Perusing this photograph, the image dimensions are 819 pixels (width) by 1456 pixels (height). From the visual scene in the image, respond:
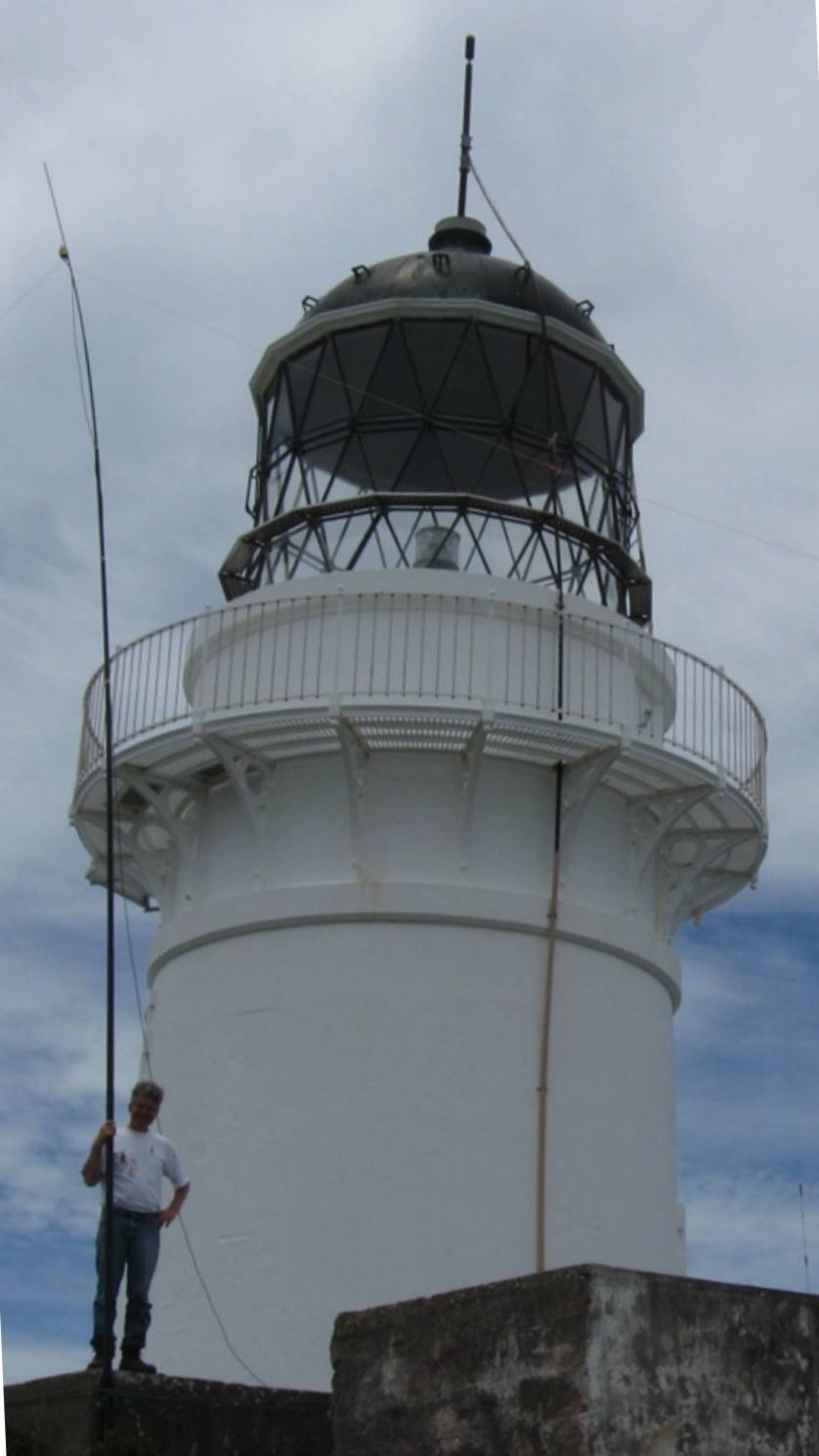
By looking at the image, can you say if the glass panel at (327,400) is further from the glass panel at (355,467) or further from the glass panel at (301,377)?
the glass panel at (355,467)

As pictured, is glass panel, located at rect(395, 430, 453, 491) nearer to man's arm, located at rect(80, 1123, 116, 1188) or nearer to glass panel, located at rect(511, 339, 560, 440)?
glass panel, located at rect(511, 339, 560, 440)

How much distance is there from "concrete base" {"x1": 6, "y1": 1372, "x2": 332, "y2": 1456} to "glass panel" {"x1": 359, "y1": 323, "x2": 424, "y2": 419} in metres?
7.55

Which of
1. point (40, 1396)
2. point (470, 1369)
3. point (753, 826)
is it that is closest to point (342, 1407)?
point (470, 1369)

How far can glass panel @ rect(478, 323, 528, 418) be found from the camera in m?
15.0

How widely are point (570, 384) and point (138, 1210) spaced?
7684 millimetres

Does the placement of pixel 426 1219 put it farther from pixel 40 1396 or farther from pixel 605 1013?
pixel 40 1396

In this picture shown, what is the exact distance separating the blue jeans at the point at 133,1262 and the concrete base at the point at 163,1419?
475mm

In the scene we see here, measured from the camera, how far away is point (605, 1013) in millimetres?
13820

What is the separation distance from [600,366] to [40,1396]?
8.91 m

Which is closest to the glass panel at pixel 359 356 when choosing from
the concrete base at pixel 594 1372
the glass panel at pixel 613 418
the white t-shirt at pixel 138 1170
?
the glass panel at pixel 613 418

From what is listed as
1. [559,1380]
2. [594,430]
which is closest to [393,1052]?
[594,430]

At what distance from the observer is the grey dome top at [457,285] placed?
595 inches

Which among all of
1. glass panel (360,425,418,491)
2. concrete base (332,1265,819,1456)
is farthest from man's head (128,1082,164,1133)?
glass panel (360,425,418,491)

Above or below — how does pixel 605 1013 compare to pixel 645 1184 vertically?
above
